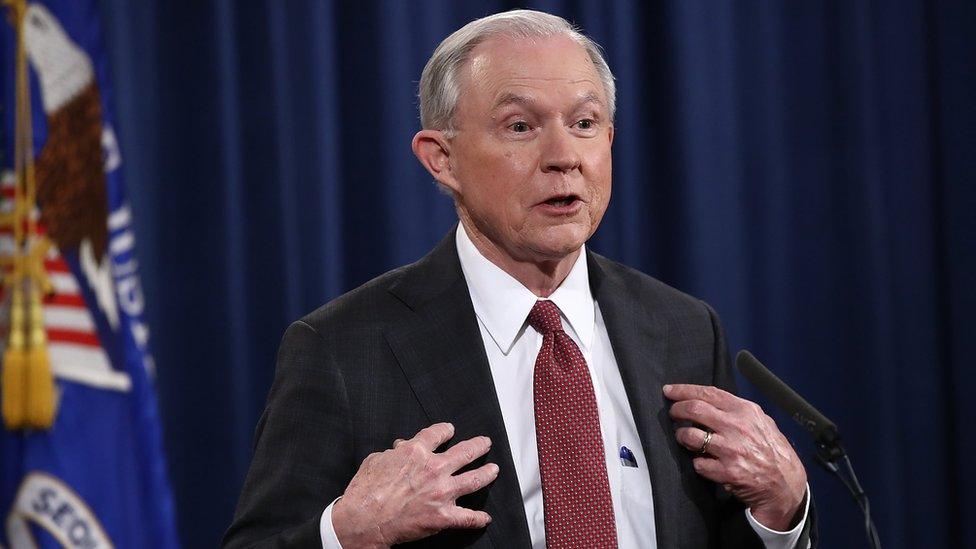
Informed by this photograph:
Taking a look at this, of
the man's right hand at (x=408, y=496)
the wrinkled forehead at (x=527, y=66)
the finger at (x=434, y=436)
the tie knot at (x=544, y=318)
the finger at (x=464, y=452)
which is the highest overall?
the wrinkled forehead at (x=527, y=66)

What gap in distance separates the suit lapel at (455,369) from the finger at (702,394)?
0.27 metres

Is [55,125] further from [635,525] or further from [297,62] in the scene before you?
[635,525]

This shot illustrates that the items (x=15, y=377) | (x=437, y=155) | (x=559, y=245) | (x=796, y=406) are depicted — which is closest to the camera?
(x=796, y=406)

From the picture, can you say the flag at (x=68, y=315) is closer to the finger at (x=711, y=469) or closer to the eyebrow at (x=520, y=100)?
the eyebrow at (x=520, y=100)

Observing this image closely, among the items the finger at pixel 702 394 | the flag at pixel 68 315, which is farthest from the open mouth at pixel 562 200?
the flag at pixel 68 315

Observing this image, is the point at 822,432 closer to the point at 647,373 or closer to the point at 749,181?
the point at 647,373

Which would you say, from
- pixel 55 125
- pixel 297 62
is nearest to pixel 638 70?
pixel 297 62

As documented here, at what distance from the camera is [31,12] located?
8.20ft

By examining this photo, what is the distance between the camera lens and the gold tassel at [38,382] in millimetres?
2379

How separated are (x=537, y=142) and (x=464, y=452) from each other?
49 centimetres

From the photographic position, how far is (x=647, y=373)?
1735mm

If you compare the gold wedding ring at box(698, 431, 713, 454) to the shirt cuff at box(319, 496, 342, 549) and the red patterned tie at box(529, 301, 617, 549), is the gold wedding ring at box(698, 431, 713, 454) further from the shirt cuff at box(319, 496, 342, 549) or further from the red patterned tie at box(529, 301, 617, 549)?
the shirt cuff at box(319, 496, 342, 549)

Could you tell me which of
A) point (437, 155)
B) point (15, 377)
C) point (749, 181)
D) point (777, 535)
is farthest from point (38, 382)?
point (749, 181)

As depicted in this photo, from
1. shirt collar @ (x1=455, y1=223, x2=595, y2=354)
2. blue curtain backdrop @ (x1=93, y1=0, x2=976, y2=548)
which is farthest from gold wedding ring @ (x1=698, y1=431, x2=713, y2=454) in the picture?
blue curtain backdrop @ (x1=93, y1=0, x2=976, y2=548)
